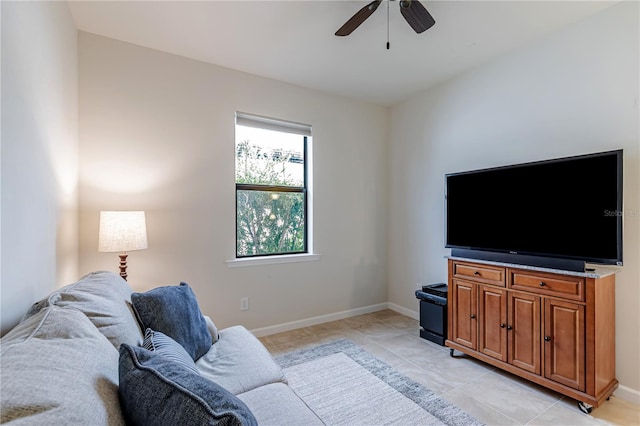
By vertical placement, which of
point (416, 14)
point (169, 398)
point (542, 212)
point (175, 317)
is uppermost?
point (416, 14)

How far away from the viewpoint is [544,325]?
2.10m

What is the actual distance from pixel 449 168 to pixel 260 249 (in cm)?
226

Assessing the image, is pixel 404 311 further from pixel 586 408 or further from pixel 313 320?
pixel 586 408

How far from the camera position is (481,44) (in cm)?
261

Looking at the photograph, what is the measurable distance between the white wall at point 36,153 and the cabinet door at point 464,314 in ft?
9.47

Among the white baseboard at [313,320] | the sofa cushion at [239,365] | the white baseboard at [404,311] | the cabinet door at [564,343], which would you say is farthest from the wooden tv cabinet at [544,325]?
the sofa cushion at [239,365]

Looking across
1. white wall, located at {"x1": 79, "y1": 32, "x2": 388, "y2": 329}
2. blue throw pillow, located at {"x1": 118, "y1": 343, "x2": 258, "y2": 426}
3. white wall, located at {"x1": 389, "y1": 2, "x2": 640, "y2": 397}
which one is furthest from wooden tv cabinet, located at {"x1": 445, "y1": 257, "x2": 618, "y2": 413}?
blue throw pillow, located at {"x1": 118, "y1": 343, "x2": 258, "y2": 426}

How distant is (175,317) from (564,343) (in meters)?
2.47

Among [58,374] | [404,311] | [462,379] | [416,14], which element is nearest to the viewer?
[58,374]

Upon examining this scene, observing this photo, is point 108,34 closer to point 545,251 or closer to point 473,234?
point 473,234

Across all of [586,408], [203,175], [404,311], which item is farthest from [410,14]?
[404,311]

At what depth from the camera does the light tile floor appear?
189 centimetres

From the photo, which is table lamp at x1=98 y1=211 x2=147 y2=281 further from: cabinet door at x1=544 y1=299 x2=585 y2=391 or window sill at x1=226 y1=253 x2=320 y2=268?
cabinet door at x1=544 y1=299 x2=585 y2=391

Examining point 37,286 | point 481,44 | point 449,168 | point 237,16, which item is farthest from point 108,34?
point 449,168
